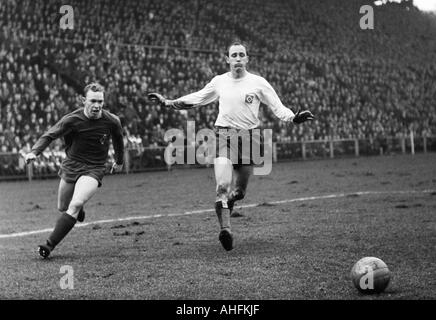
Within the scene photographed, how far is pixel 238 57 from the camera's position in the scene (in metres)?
8.23

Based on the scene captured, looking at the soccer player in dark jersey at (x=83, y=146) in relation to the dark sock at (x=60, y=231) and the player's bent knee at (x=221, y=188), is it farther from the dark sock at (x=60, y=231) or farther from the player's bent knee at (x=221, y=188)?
the player's bent knee at (x=221, y=188)

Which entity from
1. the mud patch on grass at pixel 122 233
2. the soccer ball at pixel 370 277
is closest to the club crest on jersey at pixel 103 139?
the mud patch on grass at pixel 122 233

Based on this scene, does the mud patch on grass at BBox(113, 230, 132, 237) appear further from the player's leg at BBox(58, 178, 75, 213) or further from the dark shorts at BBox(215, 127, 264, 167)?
the dark shorts at BBox(215, 127, 264, 167)

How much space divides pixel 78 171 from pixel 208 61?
25.8m

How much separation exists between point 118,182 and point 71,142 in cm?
1290

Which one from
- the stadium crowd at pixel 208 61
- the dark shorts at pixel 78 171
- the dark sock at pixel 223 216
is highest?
the stadium crowd at pixel 208 61

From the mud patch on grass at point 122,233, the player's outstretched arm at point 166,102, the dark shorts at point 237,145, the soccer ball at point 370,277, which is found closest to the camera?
the soccer ball at point 370,277

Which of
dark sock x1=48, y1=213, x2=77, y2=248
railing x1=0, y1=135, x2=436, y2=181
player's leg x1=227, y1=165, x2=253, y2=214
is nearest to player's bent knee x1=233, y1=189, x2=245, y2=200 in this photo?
player's leg x1=227, y1=165, x2=253, y2=214

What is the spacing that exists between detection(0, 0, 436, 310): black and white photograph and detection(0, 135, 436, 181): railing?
8 centimetres

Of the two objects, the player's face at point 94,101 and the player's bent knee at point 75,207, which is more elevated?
the player's face at point 94,101

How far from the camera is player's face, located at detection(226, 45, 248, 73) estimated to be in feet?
27.0

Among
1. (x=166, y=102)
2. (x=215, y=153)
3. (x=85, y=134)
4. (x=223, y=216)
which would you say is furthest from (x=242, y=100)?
(x=85, y=134)

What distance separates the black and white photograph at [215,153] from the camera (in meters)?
6.14

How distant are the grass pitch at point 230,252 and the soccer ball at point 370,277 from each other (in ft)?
0.30
